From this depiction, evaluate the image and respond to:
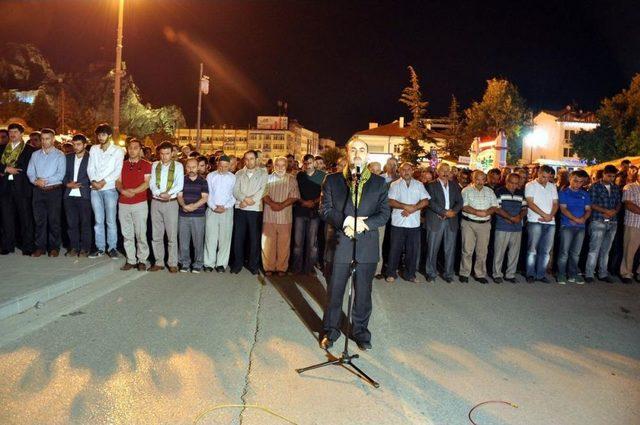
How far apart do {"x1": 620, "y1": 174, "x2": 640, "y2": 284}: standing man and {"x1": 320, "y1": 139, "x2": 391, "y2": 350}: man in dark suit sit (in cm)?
677

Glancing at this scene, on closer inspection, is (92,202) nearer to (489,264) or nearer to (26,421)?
(26,421)

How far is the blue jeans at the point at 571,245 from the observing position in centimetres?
972

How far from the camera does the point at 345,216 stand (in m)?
5.49

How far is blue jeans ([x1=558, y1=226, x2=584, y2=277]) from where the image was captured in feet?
31.9

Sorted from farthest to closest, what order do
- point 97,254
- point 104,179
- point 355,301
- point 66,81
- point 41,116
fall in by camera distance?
1. point 66,81
2. point 41,116
3. point 97,254
4. point 104,179
5. point 355,301

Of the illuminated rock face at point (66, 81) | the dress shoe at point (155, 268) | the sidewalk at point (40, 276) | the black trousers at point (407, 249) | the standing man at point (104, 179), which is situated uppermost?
the illuminated rock face at point (66, 81)

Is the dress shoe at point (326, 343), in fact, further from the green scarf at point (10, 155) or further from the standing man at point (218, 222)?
the green scarf at point (10, 155)

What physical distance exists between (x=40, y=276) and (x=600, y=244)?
10008mm

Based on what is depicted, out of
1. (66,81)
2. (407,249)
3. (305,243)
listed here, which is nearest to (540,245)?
(407,249)

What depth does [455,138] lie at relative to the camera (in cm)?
5466

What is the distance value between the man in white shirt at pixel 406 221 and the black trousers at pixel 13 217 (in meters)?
6.70

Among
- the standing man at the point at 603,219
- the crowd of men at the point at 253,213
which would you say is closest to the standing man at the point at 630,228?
the crowd of men at the point at 253,213

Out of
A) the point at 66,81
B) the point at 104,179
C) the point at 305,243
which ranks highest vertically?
the point at 66,81

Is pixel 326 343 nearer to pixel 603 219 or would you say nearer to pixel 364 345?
pixel 364 345
